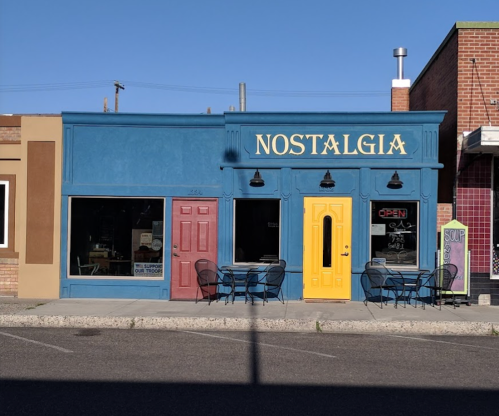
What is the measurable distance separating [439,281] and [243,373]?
6.35 m

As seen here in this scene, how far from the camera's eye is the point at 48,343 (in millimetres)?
9359

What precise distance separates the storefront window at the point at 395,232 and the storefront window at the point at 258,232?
211 centimetres

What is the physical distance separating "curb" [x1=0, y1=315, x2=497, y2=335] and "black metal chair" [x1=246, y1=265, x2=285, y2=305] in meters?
1.76

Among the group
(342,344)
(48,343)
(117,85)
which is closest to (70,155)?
(48,343)

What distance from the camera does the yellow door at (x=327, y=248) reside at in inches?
523

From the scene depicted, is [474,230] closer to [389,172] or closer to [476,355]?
[389,172]

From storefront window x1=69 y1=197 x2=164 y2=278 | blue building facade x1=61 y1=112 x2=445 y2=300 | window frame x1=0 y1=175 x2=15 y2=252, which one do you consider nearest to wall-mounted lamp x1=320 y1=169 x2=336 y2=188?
blue building facade x1=61 y1=112 x2=445 y2=300

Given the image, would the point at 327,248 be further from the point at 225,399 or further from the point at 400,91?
the point at 225,399

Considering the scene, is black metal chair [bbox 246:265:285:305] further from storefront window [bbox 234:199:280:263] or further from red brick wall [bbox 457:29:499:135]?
red brick wall [bbox 457:29:499:135]

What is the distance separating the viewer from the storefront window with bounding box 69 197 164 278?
1376 centimetres

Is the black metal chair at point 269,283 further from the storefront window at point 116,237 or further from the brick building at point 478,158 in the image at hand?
the brick building at point 478,158

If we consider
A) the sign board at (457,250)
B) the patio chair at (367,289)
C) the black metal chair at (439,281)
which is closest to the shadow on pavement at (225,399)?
the black metal chair at (439,281)

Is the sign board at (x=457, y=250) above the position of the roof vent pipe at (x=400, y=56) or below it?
below

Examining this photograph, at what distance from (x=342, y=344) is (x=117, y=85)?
3244cm
